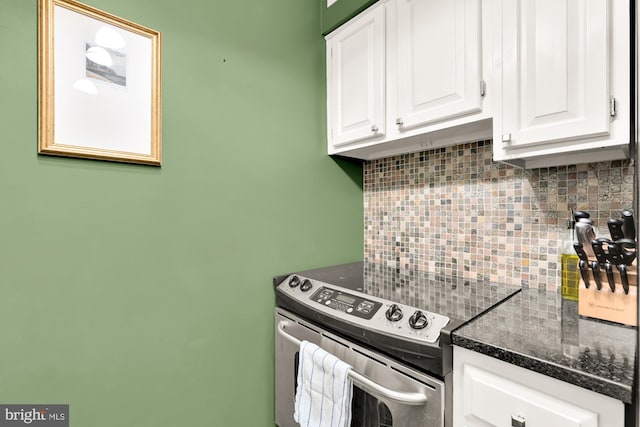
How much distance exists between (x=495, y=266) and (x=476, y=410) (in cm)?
74

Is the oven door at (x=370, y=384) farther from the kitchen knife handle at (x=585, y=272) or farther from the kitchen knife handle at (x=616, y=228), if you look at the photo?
the kitchen knife handle at (x=616, y=228)

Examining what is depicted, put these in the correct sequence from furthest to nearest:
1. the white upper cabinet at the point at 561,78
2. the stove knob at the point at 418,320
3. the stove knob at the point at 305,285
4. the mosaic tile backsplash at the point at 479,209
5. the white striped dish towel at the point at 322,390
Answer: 1. the stove knob at the point at 305,285
2. the mosaic tile backsplash at the point at 479,209
3. the white striped dish towel at the point at 322,390
4. the stove knob at the point at 418,320
5. the white upper cabinet at the point at 561,78

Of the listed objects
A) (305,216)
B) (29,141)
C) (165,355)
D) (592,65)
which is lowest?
(165,355)

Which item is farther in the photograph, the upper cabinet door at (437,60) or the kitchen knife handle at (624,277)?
the upper cabinet door at (437,60)

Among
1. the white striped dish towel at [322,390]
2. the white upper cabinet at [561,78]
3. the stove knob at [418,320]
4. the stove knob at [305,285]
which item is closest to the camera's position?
the white upper cabinet at [561,78]

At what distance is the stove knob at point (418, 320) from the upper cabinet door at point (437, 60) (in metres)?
0.72

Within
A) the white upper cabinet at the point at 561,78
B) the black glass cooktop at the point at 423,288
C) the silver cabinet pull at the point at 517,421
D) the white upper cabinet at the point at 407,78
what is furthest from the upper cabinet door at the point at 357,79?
the silver cabinet pull at the point at 517,421

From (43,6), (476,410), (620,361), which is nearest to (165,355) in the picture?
(476,410)

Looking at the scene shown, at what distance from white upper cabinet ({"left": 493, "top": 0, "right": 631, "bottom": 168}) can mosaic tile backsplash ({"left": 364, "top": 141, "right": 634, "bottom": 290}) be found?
14 cm

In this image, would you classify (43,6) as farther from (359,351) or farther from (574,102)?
(574,102)

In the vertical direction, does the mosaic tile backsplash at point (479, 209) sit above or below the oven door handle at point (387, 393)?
above

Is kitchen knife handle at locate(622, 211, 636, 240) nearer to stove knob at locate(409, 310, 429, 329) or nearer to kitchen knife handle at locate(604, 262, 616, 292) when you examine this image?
kitchen knife handle at locate(604, 262, 616, 292)

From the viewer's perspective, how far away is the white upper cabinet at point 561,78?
31.6 inches

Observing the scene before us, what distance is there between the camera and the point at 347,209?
1771mm
